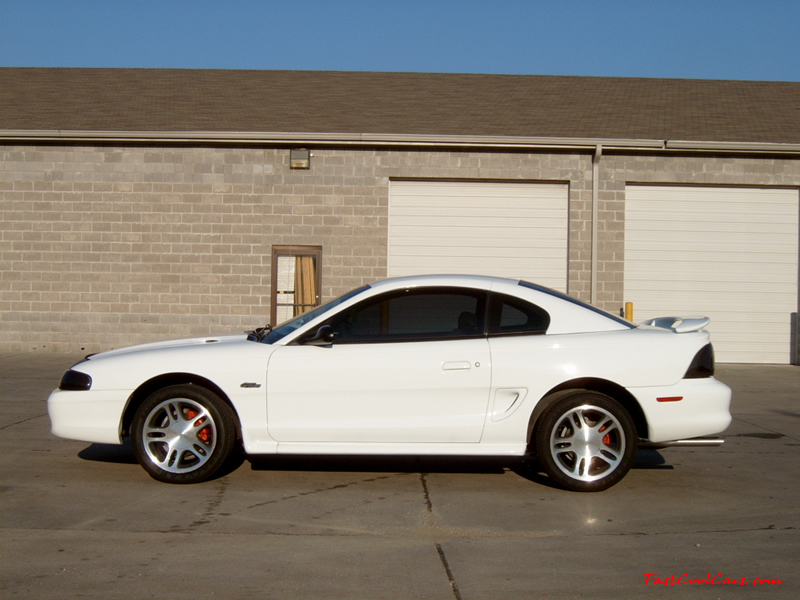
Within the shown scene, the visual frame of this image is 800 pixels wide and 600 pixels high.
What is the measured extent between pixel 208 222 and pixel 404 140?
373cm

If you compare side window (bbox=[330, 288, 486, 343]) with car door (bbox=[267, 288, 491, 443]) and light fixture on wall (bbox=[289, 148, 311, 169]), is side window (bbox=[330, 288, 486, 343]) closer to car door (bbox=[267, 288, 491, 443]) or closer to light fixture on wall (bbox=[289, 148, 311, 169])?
car door (bbox=[267, 288, 491, 443])

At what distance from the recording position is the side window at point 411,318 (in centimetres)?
573

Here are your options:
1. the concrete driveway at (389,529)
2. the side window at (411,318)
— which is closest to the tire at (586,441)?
the concrete driveway at (389,529)

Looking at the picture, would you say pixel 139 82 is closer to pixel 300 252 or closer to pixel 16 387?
pixel 300 252

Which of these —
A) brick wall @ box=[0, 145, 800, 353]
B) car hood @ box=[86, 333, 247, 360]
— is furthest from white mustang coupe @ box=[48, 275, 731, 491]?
brick wall @ box=[0, 145, 800, 353]

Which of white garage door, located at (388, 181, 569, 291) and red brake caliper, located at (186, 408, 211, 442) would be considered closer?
red brake caliper, located at (186, 408, 211, 442)

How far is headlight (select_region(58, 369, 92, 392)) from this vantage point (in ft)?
18.7

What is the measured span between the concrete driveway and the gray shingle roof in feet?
29.1

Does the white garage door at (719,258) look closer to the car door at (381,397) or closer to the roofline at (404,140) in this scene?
the roofline at (404,140)

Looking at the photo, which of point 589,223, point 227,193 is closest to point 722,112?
point 589,223

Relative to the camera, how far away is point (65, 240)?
555 inches

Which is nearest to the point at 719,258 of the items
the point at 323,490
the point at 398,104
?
the point at 398,104

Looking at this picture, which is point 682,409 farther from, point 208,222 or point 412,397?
point 208,222

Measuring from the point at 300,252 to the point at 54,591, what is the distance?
34.5 feet
